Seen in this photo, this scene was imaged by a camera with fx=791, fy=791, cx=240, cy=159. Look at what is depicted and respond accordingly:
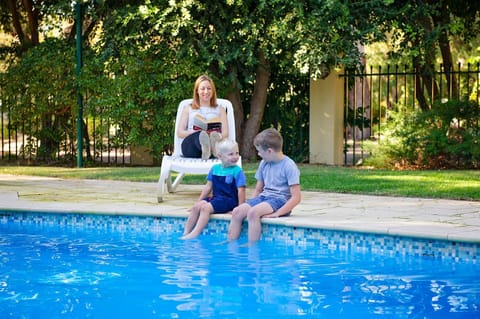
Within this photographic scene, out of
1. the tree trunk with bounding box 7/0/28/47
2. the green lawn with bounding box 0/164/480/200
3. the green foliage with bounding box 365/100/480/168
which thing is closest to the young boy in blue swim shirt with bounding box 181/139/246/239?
the green lawn with bounding box 0/164/480/200

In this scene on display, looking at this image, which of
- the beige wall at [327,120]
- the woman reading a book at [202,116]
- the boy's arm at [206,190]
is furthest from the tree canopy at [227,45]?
the boy's arm at [206,190]

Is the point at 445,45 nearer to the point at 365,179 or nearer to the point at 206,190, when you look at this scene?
the point at 365,179

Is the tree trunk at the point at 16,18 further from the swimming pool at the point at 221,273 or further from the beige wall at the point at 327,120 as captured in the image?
the swimming pool at the point at 221,273

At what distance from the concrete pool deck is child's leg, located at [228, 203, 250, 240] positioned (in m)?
0.20

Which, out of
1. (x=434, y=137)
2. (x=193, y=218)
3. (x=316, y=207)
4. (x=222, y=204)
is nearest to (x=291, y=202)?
(x=222, y=204)

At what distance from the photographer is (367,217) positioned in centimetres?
670

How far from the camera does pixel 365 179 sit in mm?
9945

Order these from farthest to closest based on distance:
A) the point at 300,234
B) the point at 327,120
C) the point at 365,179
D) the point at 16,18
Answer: the point at 16,18 → the point at 327,120 → the point at 365,179 → the point at 300,234

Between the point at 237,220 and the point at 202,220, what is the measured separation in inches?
14.1

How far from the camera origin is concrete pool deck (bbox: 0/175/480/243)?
608cm

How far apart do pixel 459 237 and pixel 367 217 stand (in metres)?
1.21

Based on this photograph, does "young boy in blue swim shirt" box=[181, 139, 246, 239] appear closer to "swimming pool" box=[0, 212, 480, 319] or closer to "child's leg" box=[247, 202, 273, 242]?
"swimming pool" box=[0, 212, 480, 319]

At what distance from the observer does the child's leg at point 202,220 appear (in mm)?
6594

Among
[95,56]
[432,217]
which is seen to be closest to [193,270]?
[432,217]
